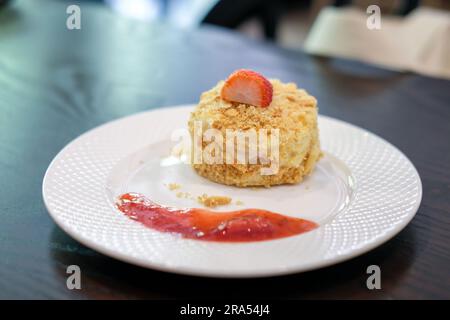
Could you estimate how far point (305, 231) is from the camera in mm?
1082

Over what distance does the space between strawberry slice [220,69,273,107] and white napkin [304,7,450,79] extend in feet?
4.99

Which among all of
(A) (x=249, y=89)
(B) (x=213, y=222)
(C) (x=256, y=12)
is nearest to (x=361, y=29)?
(C) (x=256, y=12)

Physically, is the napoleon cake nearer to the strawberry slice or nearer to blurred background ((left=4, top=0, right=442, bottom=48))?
the strawberry slice

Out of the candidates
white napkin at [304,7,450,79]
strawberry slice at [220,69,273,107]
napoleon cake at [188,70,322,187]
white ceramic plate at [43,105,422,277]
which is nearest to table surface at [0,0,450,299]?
white ceramic plate at [43,105,422,277]

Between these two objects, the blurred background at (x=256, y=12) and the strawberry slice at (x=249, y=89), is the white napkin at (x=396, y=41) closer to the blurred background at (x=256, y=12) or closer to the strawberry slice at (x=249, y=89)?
the blurred background at (x=256, y=12)

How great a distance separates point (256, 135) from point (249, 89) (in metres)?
0.12

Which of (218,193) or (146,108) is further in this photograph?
(146,108)

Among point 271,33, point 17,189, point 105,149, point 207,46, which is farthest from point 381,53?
point 17,189

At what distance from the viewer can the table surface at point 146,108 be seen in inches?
37.4

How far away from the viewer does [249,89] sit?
1319 mm

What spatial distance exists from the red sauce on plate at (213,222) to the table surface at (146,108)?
4.0 inches

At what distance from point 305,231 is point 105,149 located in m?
0.55

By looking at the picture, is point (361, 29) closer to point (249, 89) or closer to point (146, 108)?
point (146, 108)
